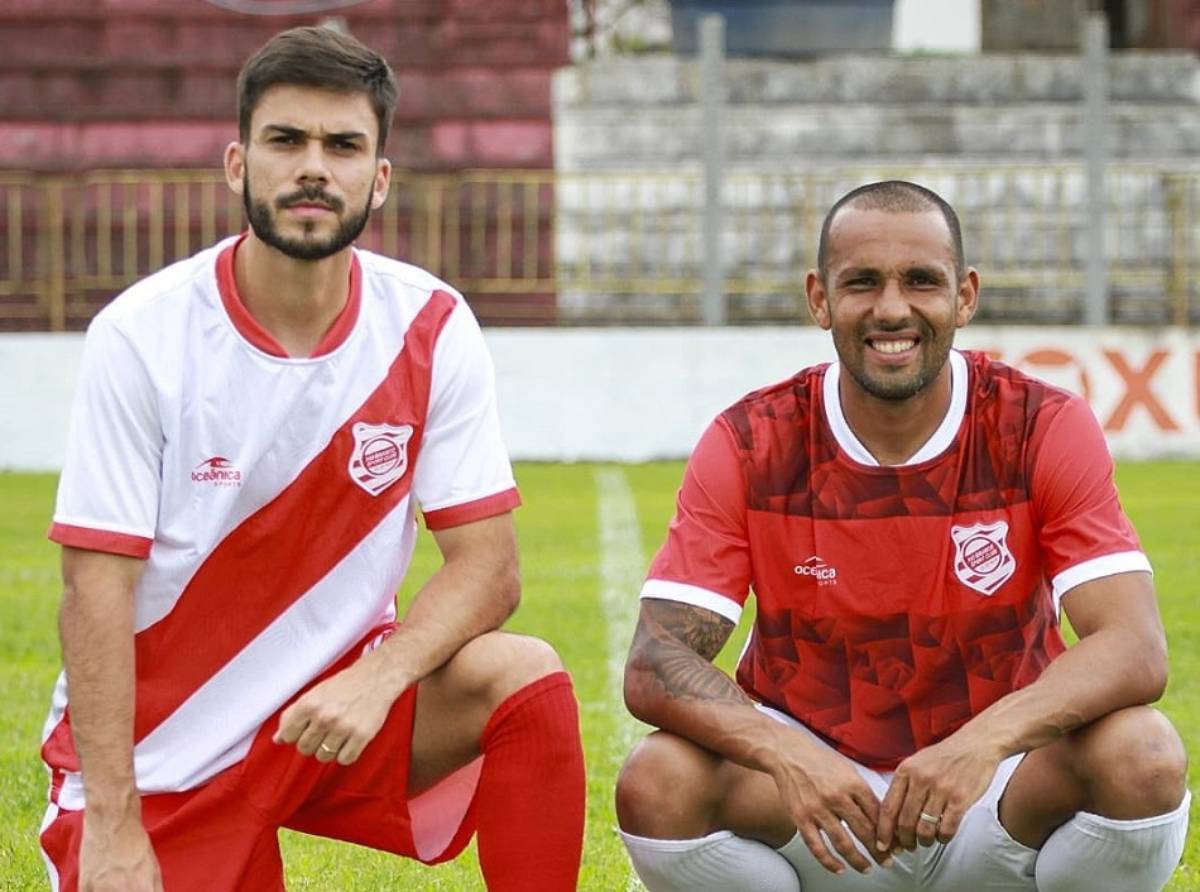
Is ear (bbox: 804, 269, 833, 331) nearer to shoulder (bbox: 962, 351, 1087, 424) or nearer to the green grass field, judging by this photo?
shoulder (bbox: 962, 351, 1087, 424)

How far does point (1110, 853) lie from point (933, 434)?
76cm

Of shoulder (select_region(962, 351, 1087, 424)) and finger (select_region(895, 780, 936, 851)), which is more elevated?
shoulder (select_region(962, 351, 1087, 424))

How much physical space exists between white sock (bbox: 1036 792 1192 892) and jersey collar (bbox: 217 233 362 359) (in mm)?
1430

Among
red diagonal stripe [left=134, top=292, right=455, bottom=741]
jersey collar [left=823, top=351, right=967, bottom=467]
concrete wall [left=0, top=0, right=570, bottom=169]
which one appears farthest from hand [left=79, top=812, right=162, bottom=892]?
concrete wall [left=0, top=0, right=570, bottom=169]

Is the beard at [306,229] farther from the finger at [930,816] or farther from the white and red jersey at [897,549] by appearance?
the finger at [930,816]

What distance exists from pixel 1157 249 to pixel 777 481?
14136mm

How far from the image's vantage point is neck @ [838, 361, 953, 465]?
3973mm

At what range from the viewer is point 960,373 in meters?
4.04

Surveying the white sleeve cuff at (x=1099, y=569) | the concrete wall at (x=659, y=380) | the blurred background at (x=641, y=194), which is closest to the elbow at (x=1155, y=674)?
the white sleeve cuff at (x=1099, y=569)

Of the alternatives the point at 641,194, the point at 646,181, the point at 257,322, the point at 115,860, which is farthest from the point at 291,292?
the point at 641,194

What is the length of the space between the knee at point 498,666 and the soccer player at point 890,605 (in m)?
0.20

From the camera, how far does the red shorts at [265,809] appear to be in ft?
12.8

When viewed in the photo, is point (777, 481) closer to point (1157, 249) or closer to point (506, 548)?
point (506, 548)

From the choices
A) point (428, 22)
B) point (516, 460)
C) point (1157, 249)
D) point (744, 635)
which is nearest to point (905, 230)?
point (744, 635)
